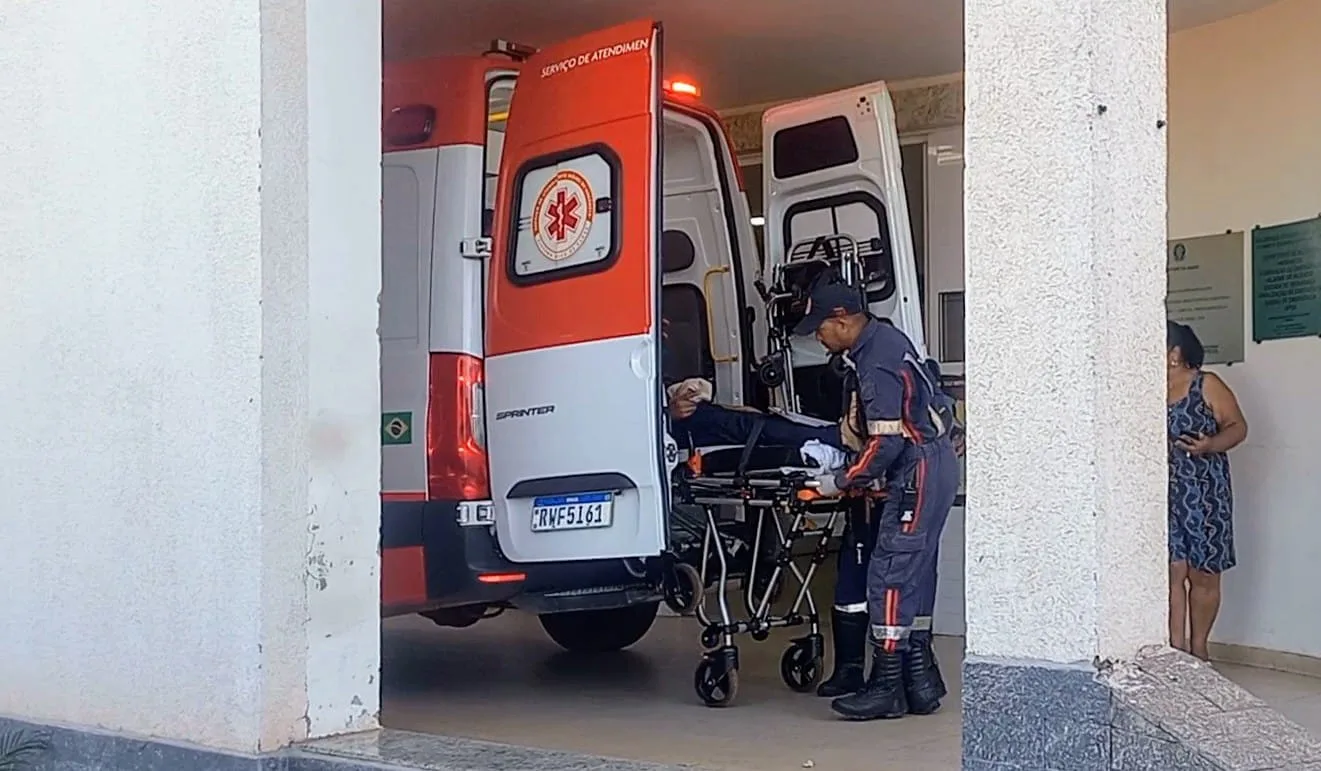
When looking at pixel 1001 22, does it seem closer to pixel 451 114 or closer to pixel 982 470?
pixel 982 470

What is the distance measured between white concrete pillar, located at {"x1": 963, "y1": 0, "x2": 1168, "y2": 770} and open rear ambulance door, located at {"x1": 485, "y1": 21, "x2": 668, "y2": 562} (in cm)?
222

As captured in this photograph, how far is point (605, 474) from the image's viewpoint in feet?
19.8

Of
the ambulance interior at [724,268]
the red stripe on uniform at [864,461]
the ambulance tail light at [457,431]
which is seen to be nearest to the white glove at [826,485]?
the red stripe on uniform at [864,461]

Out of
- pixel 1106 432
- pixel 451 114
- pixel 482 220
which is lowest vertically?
pixel 1106 432

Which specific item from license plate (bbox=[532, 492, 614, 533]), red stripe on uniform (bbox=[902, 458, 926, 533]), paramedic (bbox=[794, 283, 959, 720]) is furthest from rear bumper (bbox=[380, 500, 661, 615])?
red stripe on uniform (bbox=[902, 458, 926, 533])

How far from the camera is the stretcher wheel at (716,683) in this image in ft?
21.2

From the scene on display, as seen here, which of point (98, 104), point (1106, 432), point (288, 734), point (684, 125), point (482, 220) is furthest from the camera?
point (684, 125)

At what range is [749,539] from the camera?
22.0 ft

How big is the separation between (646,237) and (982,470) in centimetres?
242

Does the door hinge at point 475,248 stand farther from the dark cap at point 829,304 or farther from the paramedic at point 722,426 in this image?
the dark cap at point 829,304

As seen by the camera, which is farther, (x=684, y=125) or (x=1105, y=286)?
(x=684, y=125)

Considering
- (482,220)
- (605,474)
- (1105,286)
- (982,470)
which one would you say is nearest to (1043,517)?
(982,470)

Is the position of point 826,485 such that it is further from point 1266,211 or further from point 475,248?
point 1266,211

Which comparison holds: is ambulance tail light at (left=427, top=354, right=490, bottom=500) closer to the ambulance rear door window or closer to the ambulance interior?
the ambulance interior
